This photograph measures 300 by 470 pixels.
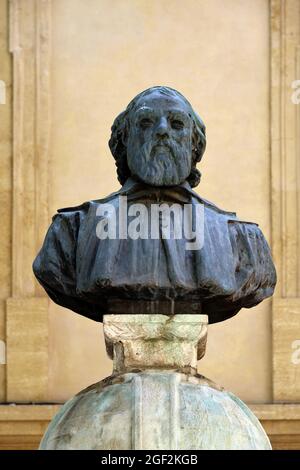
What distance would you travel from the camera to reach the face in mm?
9750

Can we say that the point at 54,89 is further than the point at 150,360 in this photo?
Yes

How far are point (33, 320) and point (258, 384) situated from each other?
5.49ft

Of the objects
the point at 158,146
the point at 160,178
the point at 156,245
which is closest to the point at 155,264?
the point at 156,245

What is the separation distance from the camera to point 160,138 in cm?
977

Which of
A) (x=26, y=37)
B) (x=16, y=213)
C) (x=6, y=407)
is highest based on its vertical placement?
(x=26, y=37)

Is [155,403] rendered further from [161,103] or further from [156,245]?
[161,103]

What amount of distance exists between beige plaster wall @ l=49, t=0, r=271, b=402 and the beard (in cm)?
617

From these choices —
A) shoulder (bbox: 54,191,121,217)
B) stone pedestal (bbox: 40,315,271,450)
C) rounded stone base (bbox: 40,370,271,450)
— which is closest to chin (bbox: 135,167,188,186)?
shoulder (bbox: 54,191,121,217)

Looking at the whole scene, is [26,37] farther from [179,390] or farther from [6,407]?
[179,390]

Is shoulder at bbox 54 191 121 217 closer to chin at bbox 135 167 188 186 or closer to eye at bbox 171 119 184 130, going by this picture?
chin at bbox 135 167 188 186

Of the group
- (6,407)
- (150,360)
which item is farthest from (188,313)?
(6,407)

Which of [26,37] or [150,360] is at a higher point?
[26,37]

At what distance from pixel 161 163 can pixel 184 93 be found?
643 cm

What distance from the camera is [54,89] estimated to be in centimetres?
1633
